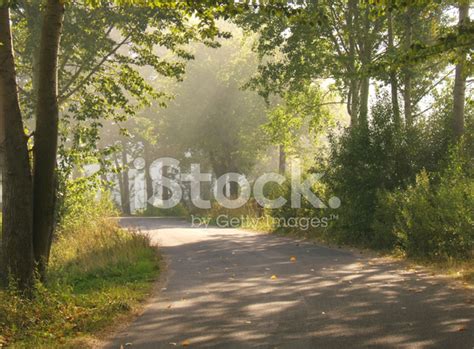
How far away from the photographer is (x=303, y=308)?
8461 millimetres

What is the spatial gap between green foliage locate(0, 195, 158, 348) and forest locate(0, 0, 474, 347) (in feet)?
0.12

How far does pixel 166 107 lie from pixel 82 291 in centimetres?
920

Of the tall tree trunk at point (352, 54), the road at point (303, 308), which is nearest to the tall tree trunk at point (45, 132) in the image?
the road at point (303, 308)

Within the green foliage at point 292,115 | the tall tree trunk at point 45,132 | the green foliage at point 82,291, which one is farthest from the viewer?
the green foliage at point 292,115

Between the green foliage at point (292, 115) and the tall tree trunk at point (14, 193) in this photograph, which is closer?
the tall tree trunk at point (14, 193)

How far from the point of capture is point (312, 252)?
16047mm

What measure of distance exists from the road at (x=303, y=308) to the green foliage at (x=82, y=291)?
1.99 feet

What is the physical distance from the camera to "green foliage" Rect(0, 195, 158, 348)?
24.7 ft

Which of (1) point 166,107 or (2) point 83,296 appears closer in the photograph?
(2) point 83,296

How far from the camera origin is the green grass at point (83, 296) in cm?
743

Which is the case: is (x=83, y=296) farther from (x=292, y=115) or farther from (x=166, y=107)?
(x=292, y=115)

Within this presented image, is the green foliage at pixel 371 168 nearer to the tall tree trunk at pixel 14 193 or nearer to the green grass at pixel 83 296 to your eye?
the green grass at pixel 83 296

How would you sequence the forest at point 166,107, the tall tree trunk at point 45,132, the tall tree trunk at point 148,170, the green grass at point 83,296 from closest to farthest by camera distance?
the green grass at point 83,296
the forest at point 166,107
the tall tree trunk at point 45,132
the tall tree trunk at point 148,170

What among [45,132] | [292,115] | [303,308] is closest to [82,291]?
[45,132]
